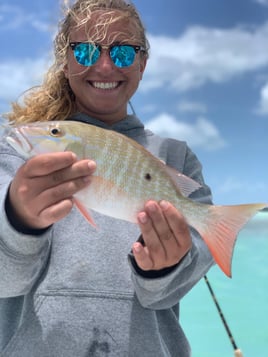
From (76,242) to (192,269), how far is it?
506mm

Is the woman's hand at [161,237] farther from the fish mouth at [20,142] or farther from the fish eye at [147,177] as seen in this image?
the fish mouth at [20,142]

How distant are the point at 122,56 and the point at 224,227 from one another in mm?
1095

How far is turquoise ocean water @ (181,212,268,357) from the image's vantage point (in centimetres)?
755

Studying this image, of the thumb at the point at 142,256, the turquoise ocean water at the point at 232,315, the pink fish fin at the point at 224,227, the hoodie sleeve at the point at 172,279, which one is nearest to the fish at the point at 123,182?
the pink fish fin at the point at 224,227

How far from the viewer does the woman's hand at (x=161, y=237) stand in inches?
62.4

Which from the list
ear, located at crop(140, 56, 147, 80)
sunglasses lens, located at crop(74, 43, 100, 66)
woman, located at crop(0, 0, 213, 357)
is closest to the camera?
woman, located at crop(0, 0, 213, 357)

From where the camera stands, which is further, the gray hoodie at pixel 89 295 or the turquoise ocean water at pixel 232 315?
the turquoise ocean water at pixel 232 315

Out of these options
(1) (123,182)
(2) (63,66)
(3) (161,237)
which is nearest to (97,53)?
(2) (63,66)

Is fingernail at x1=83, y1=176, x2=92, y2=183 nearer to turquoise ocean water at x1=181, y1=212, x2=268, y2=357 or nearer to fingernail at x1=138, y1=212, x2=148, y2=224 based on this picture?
fingernail at x1=138, y1=212, x2=148, y2=224

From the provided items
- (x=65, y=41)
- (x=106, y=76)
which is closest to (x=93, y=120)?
(x=106, y=76)

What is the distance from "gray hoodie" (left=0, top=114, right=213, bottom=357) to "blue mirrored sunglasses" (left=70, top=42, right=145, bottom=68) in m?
0.58

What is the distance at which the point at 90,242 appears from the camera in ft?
6.50

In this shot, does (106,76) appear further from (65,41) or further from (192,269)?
(192,269)

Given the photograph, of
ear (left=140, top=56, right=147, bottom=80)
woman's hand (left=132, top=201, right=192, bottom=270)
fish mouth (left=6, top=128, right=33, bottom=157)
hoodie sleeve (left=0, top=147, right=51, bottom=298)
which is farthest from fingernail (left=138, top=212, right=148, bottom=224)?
ear (left=140, top=56, right=147, bottom=80)
